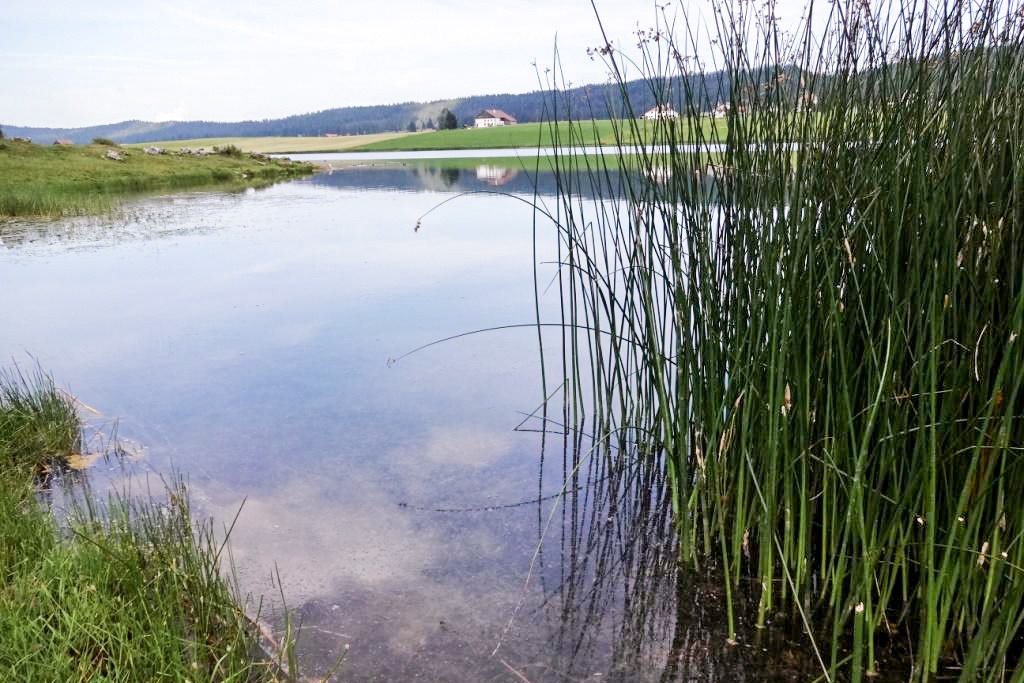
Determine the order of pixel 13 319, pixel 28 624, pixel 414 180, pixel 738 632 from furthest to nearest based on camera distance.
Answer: pixel 414 180 → pixel 13 319 → pixel 738 632 → pixel 28 624

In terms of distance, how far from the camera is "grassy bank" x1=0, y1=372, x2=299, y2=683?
58.1 inches

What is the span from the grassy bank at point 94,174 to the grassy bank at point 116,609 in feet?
33.3

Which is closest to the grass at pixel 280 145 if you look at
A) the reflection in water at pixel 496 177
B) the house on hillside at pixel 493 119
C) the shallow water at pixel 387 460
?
the house on hillside at pixel 493 119

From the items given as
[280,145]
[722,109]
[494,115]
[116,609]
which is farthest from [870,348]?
[494,115]

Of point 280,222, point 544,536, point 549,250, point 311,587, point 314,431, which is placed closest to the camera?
point 311,587

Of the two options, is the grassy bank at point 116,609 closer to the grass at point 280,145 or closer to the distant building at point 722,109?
the distant building at point 722,109

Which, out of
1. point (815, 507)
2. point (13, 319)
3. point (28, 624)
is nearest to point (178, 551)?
point (28, 624)

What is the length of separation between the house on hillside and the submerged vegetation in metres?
54.8

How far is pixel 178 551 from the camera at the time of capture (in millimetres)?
1738

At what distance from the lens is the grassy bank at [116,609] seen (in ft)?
4.84

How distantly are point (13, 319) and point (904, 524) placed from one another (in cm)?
528

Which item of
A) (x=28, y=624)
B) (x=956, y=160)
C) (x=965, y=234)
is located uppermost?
(x=956, y=160)

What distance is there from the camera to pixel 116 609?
5.39 ft

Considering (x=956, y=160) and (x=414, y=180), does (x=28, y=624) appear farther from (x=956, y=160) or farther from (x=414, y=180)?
(x=414, y=180)
